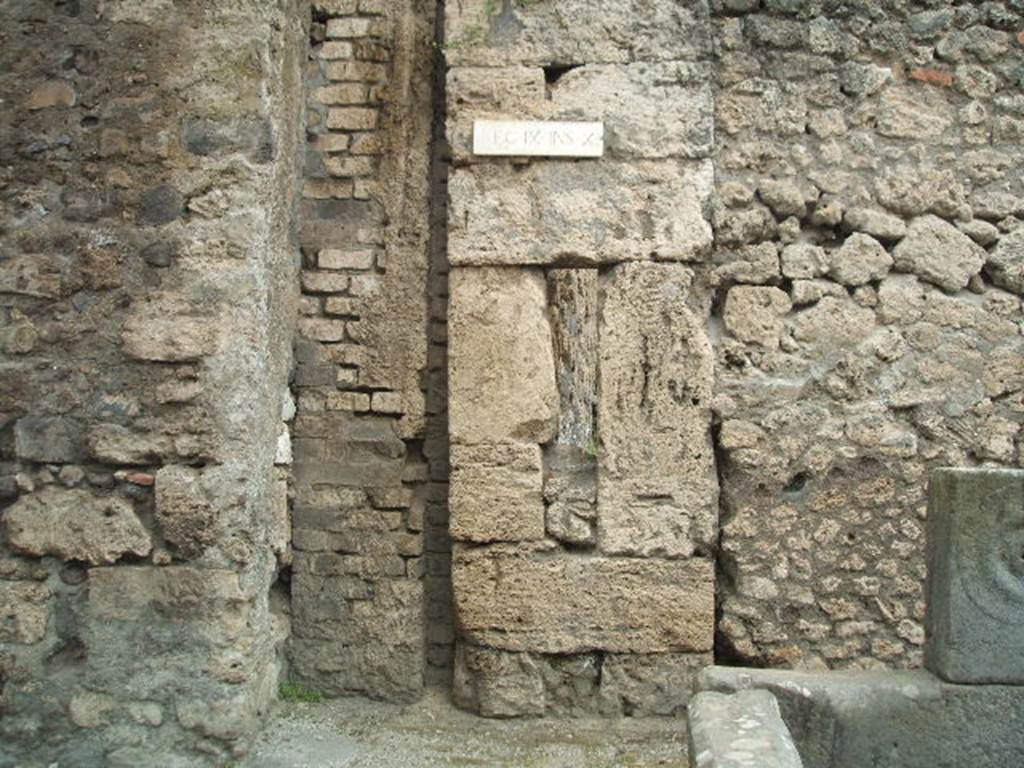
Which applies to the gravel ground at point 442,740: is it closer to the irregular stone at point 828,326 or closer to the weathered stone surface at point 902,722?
the weathered stone surface at point 902,722

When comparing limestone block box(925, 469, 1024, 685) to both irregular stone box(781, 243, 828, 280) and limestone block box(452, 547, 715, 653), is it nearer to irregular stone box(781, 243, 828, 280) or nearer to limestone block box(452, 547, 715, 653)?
limestone block box(452, 547, 715, 653)

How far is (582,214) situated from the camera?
3.85 metres

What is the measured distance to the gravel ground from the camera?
3.56 m

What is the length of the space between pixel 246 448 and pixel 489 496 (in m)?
0.89

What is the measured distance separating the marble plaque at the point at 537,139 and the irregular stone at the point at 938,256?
1230mm

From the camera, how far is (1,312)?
11.7 ft

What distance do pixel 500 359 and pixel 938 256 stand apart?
1.70 metres

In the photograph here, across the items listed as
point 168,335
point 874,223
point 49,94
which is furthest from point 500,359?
point 49,94

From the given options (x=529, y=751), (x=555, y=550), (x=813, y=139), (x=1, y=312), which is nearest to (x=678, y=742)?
(x=529, y=751)

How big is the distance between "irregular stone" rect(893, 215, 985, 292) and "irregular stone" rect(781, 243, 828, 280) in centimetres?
30

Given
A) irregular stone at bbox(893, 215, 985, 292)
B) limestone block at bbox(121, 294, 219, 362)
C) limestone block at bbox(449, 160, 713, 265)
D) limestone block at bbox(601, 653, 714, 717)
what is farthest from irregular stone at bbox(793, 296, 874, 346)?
limestone block at bbox(121, 294, 219, 362)

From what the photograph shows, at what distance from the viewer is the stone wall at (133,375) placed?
3477 mm

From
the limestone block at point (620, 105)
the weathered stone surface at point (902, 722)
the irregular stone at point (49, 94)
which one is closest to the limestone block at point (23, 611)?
the irregular stone at point (49, 94)

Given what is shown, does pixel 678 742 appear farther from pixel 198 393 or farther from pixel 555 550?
pixel 198 393
